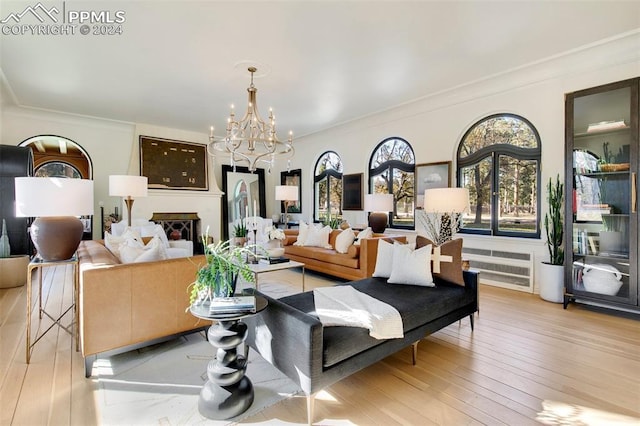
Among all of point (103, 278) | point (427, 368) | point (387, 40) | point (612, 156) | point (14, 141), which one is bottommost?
point (427, 368)

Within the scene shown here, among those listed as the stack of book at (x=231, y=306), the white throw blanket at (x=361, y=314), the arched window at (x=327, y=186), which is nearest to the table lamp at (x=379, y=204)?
the arched window at (x=327, y=186)

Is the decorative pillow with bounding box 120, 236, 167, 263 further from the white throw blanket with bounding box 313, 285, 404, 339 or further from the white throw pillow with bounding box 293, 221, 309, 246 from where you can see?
the white throw pillow with bounding box 293, 221, 309, 246

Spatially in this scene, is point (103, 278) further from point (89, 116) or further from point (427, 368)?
point (89, 116)

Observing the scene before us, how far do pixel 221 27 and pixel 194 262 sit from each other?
7.77ft

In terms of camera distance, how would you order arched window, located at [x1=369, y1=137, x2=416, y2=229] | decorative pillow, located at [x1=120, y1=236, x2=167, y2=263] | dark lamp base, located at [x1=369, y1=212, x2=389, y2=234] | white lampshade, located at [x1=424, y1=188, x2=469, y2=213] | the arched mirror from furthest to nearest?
the arched mirror → arched window, located at [x1=369, y1=137, x2=416, y2=229] → dark lamp base, located at [x1=369, y1=212, x2=389, y2=234] → white lampshade, located at [x1=424, y1=188, x2=469, y2=213] → decorative pillow, located at [x1=120, y1=236, x2=167, y2=263]

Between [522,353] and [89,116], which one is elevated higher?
[89,116]

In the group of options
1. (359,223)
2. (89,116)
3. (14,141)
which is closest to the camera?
(14,141)

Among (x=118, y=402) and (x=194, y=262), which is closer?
(x=118, y=402)

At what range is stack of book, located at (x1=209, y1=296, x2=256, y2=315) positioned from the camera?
66.2 inches

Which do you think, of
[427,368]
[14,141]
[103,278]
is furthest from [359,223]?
[14,141]

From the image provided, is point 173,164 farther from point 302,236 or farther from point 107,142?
point 302,236

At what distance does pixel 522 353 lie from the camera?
244 centimetres

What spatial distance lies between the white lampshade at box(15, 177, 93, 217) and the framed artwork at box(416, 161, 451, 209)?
4.81 meters

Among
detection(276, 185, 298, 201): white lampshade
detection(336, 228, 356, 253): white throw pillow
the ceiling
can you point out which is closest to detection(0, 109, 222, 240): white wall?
the ceiling
